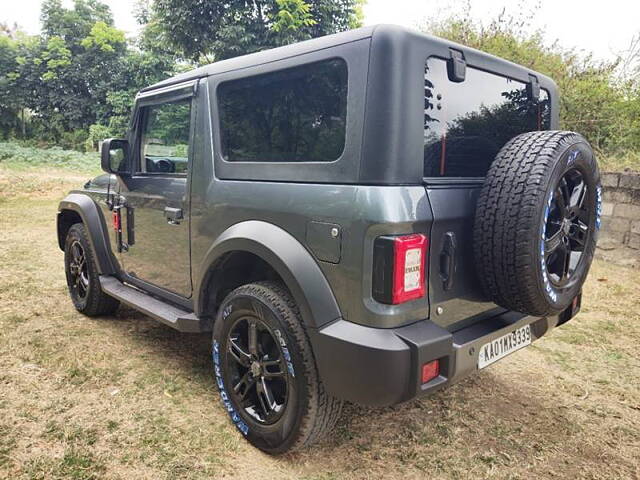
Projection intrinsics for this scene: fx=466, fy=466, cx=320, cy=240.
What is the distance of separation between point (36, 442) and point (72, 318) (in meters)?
1.92

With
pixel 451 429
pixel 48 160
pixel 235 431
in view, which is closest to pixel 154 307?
pixel 235 431

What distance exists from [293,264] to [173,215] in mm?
1154

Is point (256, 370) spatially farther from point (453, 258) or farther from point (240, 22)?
point (240, 22)

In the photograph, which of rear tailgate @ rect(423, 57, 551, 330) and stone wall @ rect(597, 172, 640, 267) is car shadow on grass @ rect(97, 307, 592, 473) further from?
stone wall @ rect(597, 172, 640, 267)

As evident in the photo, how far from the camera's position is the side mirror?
325 centimetres

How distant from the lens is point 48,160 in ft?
65.9

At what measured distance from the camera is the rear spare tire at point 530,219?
6.03 feet

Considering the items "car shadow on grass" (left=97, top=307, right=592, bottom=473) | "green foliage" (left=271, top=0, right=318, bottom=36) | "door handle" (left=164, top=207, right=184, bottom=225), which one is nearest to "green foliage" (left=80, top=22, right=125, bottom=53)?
"green foliage" (left=271, top=0, right=318, bottom=36)

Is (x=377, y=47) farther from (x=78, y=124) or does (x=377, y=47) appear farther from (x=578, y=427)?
(x=78, y=124)

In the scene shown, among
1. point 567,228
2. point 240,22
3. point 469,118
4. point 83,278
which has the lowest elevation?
point 83,278

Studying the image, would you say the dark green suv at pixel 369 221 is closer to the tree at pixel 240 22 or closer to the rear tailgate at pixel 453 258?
the rear tailgate at pixel 453 258

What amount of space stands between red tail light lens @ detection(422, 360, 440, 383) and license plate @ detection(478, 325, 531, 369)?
0.27 metres

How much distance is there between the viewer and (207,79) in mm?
2645

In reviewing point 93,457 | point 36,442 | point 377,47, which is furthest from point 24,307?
point 377,47
